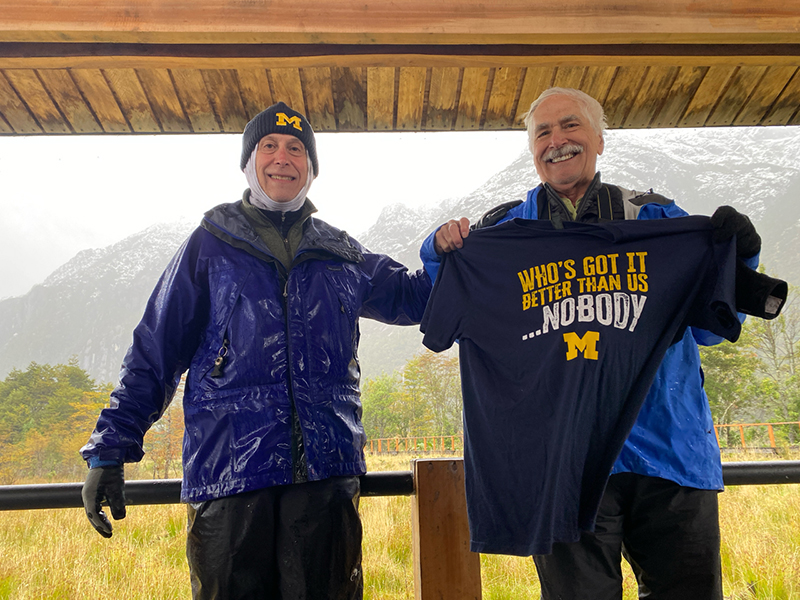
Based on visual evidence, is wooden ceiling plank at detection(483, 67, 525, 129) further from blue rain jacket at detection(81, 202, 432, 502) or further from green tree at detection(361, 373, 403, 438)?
green tree at detection(361, 373, 403, 438)

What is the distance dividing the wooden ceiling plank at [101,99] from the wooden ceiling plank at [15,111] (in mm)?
335

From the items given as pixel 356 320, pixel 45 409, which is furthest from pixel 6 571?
pixel 45 409

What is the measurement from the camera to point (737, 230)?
1.47 m

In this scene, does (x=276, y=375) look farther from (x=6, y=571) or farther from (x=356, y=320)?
(x=6, y=571)

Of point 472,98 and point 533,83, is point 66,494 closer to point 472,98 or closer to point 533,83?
point 472,98

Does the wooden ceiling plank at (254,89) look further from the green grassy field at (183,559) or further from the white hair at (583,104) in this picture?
the green grassy field at (183,559)

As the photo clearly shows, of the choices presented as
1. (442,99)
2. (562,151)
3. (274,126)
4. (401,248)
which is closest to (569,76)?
(442,99)

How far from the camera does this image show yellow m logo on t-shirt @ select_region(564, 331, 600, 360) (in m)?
1.49

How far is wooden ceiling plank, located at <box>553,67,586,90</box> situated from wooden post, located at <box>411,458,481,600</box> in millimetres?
2032

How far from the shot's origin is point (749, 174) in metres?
130

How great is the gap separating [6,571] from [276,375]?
3.27 m

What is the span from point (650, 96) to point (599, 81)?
0.36m

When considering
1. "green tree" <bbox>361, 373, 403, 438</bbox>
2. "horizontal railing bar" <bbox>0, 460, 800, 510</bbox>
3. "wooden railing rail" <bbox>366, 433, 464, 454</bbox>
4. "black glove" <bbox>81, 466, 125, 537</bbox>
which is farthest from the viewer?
"wooden railing rail" <bbox>366, 433, 464, 454</bbox>

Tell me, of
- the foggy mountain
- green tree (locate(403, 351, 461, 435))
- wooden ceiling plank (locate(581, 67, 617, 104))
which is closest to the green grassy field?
wooden ceiling plank (locate(581, 67, 617, 104))
